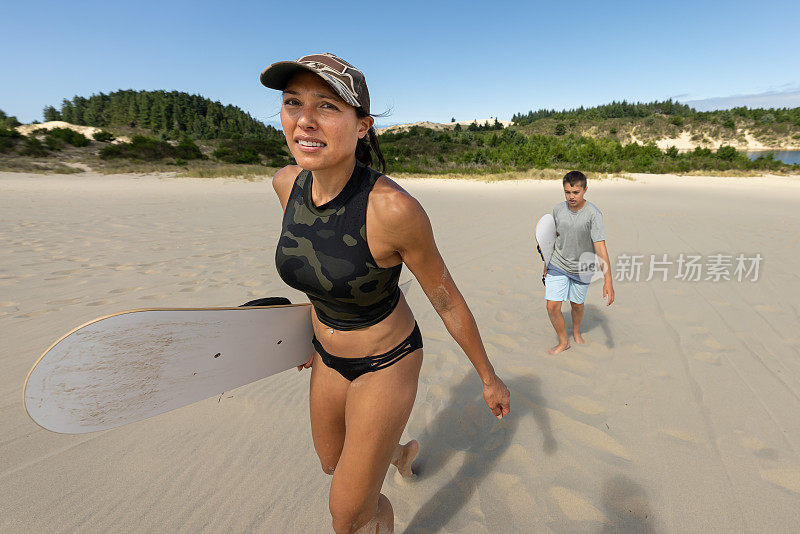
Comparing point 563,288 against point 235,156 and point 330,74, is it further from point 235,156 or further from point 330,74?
point 235,156

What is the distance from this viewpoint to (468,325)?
56.7 inches

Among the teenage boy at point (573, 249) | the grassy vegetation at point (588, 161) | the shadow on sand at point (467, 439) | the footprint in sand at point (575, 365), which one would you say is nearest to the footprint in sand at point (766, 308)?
the teenage boy at point (573, 249)

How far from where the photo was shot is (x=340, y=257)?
1.30 metres

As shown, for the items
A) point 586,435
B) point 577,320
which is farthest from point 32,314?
point 577,320

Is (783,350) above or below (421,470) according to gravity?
below

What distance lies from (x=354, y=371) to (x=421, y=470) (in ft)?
4.27

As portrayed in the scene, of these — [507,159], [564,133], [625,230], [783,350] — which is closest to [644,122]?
[564,133]

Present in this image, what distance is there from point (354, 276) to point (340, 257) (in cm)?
9

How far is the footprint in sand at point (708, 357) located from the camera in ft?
11.6

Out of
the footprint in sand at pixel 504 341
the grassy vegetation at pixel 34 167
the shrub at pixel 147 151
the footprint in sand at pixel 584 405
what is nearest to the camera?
the footprint in sand at pixel 584 405

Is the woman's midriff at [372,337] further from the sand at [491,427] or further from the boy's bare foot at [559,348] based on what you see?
the boy's bare foot at [559,348]

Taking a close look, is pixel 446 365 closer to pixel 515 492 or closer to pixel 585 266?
pixel 515 492

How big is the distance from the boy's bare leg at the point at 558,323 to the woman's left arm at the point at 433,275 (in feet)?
7.83

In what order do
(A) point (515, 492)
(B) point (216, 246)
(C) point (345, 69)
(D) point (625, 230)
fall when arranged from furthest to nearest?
(D) point (625, 230), (B) point (216, 246), (A) point (515, 492), (C) point (345, 69)
